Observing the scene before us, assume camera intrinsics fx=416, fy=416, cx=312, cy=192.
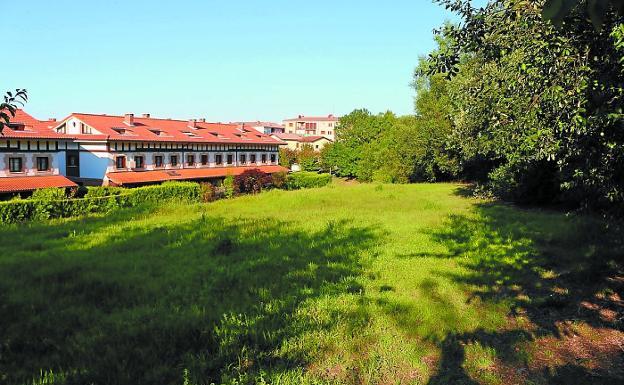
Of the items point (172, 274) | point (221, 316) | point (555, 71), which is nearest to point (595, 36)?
point (555, 71)

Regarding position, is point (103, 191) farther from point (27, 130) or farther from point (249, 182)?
point (249, 182)

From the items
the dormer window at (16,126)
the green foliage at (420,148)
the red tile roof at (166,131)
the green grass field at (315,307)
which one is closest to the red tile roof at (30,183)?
the dormer window at (16,126)

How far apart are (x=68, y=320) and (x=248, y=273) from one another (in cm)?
378

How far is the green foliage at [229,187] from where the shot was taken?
4262 cm

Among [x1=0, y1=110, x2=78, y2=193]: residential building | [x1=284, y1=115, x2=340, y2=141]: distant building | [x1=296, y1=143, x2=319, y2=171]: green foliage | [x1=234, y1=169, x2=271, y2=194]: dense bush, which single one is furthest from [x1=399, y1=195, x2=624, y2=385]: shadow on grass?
[x1=284, y1=115, x2=340, y2=141]: distant building

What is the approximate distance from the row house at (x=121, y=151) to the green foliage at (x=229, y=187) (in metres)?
3.35

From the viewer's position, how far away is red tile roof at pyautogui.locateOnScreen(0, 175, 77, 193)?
30.0 metres

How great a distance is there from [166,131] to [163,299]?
138 feet

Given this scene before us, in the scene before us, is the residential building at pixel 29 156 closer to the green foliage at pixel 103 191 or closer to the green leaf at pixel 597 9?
the green foliage at pixel 103 191

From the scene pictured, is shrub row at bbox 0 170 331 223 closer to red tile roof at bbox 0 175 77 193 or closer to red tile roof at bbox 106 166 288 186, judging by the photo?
red tile roof at bbox 0 175 77 193

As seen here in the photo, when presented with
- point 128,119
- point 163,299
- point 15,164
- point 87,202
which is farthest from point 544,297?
point 128,119

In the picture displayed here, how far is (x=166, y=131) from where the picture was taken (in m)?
46.8

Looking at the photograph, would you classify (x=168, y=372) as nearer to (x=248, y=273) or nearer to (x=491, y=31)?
(x=248, y=273)

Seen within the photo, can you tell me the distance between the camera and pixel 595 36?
7.01 m
